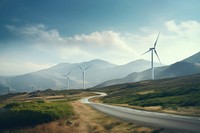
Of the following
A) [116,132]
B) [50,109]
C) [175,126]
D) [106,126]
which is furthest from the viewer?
[50,109]

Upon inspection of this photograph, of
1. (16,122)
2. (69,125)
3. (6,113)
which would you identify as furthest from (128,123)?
(6,113)

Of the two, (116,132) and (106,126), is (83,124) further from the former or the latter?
(116,132)

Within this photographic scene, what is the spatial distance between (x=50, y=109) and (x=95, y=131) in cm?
1333

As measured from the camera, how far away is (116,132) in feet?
113

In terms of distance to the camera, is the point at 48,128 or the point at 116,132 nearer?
the point at 116,132

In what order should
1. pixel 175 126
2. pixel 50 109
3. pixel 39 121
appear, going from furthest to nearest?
pixel 50 109 < pixel 39 121 < pixel 175 126

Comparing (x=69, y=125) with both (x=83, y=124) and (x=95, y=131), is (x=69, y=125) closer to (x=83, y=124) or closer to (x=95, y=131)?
(x=83, y=124)

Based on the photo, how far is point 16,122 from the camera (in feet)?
135

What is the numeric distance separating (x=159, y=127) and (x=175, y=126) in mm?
→ 1970

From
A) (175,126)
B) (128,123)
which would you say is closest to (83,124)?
(128,123)

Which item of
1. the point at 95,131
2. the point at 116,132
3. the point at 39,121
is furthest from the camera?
the point at 39,121

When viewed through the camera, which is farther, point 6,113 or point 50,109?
point 50,109

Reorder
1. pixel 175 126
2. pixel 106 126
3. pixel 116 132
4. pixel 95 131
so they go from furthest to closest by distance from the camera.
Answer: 1. pixel 106 126
2. pixel 95 131
3. pixel 116 132
4. pixel 175 126

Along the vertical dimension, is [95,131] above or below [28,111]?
below
